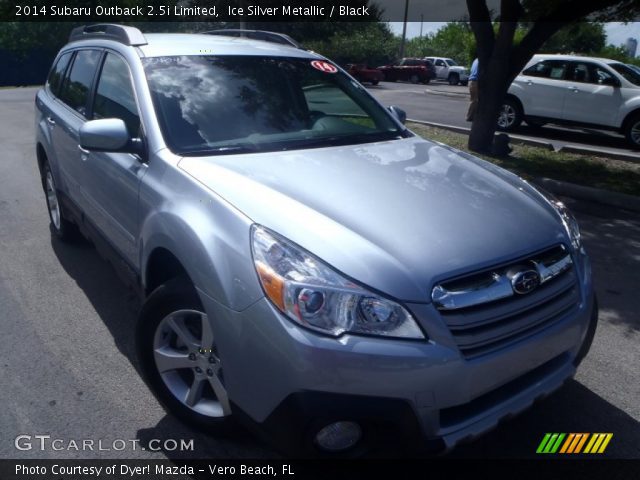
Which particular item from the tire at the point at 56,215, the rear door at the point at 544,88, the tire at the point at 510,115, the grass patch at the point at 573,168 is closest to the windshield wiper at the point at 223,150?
the tire at the point at 56,215

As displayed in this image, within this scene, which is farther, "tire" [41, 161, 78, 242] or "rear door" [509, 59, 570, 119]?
"rear door" [509, 59, 570, 119]

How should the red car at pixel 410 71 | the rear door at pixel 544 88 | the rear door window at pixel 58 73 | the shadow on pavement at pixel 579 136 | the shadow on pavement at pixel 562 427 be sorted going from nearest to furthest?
the shadow on pavement at pixel 562 427
the rear door window at pixel 58 73
the shadow on pavement at pixel 579 136
the rear door at pixel 544 88
the red car at pixel 410 71

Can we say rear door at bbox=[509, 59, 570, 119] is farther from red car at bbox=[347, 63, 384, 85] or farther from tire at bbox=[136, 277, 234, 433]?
red car at bbox=[347, 63, 384, 85]

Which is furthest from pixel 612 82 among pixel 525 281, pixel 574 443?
pixel 525 281

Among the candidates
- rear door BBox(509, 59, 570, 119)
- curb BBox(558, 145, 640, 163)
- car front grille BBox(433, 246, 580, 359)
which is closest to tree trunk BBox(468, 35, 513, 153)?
curb BBox(558, 145, 640, 163)

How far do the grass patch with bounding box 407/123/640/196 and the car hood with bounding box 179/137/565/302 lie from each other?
5.05 metres

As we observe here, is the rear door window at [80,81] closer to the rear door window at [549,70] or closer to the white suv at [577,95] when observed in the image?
the white suv at [577,95]

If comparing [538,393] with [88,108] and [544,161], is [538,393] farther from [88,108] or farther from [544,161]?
[544,161]

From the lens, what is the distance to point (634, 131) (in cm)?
1160

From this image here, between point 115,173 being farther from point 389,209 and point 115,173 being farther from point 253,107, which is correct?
point 389,209

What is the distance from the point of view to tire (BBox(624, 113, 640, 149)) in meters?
11.5

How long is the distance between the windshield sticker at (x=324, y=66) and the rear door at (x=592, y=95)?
9.51m

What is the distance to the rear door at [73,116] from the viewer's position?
14.0 ft

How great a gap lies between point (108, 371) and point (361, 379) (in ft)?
6.20
